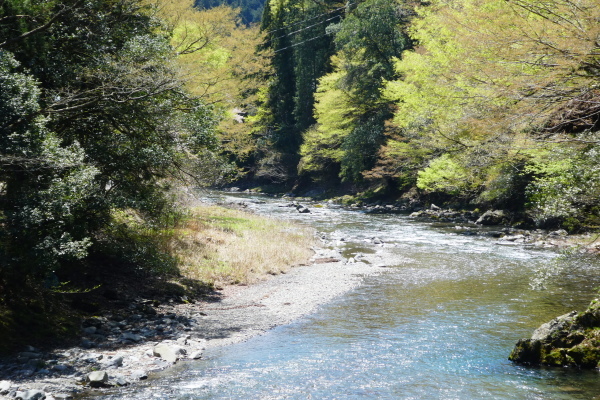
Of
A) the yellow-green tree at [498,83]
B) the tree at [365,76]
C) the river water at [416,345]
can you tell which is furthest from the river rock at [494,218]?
the tree at [365,76]

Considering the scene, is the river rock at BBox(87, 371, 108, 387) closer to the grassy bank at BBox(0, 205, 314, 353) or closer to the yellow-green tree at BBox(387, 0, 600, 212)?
the grassy bank at BBox(0, 205, 314, 353)

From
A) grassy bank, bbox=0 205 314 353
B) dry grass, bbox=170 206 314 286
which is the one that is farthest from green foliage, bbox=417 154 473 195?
grassy bank, bbox=0 205 314 353

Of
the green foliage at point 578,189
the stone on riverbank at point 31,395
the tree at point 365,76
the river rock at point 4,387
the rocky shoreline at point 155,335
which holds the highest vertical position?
the tree at point 365,76

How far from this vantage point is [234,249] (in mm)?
17094

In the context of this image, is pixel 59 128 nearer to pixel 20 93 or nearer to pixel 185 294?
pixel 20 93

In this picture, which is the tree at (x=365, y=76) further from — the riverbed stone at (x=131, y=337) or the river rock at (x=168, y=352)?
the river rock at (x=168, y=352)

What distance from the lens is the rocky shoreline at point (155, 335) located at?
7074 mm

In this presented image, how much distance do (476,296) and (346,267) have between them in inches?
199

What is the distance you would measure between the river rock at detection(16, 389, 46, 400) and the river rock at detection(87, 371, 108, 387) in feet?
2.33

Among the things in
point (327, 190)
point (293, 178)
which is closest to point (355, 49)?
point (327, 190)

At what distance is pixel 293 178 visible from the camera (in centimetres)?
5481

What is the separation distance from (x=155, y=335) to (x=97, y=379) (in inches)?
108

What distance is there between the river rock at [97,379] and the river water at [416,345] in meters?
0.43

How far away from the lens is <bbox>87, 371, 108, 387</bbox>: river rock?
7.00m
